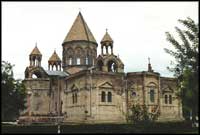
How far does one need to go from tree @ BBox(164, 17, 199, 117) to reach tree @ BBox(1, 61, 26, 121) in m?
11.5

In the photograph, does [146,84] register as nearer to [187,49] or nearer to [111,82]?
[111,82]

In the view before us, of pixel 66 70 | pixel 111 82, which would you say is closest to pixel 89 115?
pixel 111 82

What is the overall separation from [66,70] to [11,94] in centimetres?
2868

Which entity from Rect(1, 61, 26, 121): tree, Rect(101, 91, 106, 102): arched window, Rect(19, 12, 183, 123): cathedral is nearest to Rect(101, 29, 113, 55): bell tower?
Rect(19, 12, 183, 123): cathedral

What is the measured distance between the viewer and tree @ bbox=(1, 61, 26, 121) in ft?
79.7

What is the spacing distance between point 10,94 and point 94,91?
53.4ft

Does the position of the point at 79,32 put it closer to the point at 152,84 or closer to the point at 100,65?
the point at 100,65

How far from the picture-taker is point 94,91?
40.5m

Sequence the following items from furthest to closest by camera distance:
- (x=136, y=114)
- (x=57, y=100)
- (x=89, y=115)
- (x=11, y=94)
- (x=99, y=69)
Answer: (x=57, y=100) → (x=99, y=69) → (x=89, y=115) → (x=136, y=114) → (x=11, y=94)

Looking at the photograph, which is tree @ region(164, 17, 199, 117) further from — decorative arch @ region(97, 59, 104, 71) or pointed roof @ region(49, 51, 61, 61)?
pointed roof @ region(49, 51, 61, 61)

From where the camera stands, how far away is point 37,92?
4731cm

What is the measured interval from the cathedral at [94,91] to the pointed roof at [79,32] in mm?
307

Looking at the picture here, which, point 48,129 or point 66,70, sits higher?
point 66,70

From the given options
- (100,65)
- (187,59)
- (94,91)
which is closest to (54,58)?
(100,65)
